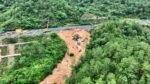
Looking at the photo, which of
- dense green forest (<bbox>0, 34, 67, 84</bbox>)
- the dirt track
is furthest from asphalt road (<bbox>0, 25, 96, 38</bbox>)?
the dirt track

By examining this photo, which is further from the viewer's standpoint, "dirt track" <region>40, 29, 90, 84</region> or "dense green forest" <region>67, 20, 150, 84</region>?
"dirt track" <region>40, 29, 90, 84</region>

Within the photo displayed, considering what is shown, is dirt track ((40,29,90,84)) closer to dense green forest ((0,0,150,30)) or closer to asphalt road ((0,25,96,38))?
asphalt road ((0,25,96,38))

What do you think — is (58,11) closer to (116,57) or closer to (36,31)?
(36,31)

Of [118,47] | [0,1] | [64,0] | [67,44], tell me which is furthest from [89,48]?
[0,1]

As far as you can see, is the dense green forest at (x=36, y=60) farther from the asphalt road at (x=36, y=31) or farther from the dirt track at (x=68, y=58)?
the asphalt road at (x=36, y=31)

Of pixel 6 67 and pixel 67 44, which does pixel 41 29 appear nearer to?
pixel 67 44
